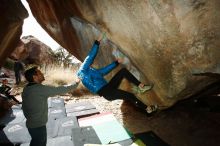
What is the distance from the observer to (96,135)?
6.59 meters

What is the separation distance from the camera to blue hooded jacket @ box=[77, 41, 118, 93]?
5785 mm

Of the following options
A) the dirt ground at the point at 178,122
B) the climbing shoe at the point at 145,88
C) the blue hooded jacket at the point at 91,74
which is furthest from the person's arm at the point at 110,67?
the dirt ground at the point at 178,122

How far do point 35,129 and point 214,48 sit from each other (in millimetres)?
3367

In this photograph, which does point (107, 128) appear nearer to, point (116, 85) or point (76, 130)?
point (76, 130)

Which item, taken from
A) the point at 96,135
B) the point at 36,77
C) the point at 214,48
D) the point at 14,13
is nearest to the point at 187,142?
the point at 96,135

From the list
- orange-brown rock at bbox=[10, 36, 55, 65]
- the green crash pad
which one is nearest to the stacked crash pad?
the green crash pad

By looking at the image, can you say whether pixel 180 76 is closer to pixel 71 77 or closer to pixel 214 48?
pixel 214 48

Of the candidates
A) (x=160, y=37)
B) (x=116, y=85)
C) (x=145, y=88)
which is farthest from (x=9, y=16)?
(x=160, y=37)

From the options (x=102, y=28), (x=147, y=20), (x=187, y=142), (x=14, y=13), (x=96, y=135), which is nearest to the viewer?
(x=147, y=20)

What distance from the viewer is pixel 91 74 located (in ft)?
19.3

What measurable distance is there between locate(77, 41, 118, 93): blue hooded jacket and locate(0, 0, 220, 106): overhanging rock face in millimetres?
451

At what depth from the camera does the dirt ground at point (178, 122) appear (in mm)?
7586

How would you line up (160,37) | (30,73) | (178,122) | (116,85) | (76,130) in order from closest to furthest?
(30,73)
(160,37)
(116,85)
(76,130)
(178,122)

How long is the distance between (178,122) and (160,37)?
4339 mm
